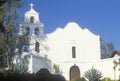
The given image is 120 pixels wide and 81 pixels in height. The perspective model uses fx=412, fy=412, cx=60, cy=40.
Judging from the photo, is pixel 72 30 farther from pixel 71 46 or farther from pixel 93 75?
pixel 93 75

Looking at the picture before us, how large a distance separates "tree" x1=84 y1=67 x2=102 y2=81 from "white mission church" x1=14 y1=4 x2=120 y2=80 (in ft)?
5.01

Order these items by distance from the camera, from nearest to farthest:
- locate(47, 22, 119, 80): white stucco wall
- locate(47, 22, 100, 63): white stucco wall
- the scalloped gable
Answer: locate(47, 22, 119, 80): white stucco wall, locate(47, 22, 100, 63): white stucco wall, the scalloped gable

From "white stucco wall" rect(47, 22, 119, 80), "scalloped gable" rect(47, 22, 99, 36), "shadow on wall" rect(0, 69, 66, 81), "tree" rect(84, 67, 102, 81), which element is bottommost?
"tree" rect(84, 67, 102, 81)

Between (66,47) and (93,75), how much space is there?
21.3 feet

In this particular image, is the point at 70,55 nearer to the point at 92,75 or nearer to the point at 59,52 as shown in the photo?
the point at 59,52

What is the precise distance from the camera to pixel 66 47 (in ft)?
180

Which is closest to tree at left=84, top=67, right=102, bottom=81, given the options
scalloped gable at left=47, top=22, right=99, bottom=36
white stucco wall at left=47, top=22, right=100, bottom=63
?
white stucco wall at left=47, top=22, right=100, bottom=63

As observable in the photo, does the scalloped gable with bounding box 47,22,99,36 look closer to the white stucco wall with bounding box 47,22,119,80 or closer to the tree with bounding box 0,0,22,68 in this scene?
the white stucco wall with bounding box 47,22,119,80

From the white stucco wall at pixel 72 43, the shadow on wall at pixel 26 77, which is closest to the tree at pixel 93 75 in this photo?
the white stucco wall at pixel 72 43

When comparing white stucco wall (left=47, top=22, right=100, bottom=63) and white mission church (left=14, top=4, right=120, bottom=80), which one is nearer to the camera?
white mission church (left=14, top=4, right=120, bottom=80)

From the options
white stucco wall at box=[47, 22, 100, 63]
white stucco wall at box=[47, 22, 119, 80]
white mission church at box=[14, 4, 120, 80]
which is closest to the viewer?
white mission church at box=[14, 4, 120, 80]

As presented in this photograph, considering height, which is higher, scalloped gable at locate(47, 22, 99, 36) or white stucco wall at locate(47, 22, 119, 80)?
scalloped gable at locate(47, 22, 99, 36)

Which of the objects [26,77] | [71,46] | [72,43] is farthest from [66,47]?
[26,77]

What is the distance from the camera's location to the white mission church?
53.8m
